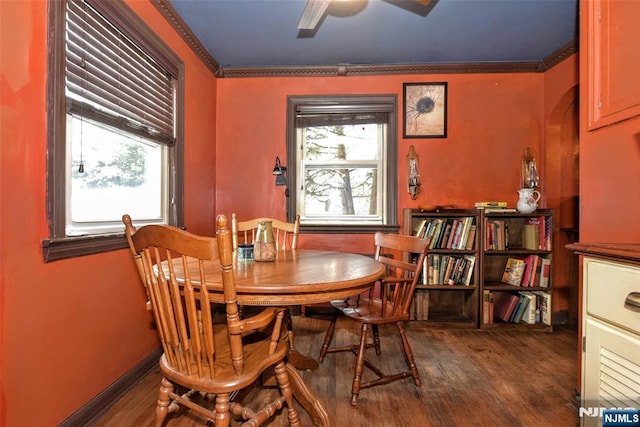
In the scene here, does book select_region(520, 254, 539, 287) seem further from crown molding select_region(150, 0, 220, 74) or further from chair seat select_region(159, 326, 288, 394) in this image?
crown molding select_region(150, 0, 220, 74)

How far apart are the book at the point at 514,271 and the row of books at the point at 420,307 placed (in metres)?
0.76

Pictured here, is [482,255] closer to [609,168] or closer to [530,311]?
[530,311]

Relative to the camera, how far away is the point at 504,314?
291cm

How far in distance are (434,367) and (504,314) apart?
1189 mm

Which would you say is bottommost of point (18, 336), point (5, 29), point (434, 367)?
point (434, 367)

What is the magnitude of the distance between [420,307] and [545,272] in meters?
1.11

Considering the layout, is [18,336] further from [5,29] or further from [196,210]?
[196,210]

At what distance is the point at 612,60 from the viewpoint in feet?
4.96

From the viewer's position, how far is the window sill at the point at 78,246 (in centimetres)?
133

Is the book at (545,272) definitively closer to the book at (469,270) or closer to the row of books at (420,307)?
the book at (469,270)

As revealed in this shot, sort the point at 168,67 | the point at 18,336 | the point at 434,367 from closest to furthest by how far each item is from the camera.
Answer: the point at 18,336 < the point at 434,367 < the point at 168,67

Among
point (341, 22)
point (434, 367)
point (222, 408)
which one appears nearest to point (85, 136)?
point (222, 408)

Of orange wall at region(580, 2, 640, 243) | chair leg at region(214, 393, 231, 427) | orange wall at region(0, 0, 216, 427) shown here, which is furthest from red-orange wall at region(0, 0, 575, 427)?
orange wall at region(580, 2, 640, 243)

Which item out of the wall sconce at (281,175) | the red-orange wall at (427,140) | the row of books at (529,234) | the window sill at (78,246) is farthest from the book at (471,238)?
the window sill at (78,246)
